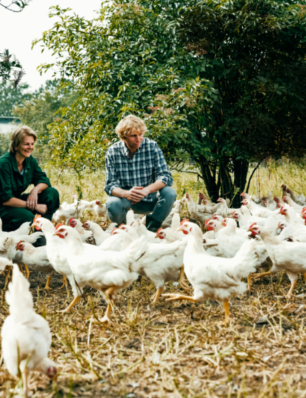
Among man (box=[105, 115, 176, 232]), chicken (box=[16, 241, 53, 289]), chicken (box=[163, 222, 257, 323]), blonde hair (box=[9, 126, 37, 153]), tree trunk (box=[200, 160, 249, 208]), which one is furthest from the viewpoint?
tree trunk (box=[200, 160, 249, 208])

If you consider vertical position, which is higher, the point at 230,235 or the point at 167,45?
the point at 167,45

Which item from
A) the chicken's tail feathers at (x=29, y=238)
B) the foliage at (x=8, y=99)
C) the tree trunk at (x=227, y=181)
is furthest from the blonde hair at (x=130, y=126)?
the foliage at (x=8, y=99)

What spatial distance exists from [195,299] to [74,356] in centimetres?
115

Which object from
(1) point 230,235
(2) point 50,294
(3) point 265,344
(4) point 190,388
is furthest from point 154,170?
(4) point 190,388

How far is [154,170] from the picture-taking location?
511cm

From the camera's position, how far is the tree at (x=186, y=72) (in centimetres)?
564

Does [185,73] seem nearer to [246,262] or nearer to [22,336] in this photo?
[246,262]

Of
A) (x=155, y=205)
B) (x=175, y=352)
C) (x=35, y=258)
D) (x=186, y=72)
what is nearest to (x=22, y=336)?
(x=175, y=352)

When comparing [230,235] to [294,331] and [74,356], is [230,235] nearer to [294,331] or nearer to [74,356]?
[294,331]

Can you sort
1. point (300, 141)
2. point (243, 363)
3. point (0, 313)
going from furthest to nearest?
point (300, 141) → point (0, 313) → point (243, 363)

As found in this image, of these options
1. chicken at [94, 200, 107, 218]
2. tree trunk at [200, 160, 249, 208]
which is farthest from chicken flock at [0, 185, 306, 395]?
tree trunk at [200, 160, 249, 208]

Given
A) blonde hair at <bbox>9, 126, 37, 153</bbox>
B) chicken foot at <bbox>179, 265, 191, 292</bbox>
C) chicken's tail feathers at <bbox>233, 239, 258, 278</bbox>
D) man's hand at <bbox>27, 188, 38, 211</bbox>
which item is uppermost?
blonde hair at <bbox>9, 126, 37, 153</bbox>

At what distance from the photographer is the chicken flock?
2.00 meters

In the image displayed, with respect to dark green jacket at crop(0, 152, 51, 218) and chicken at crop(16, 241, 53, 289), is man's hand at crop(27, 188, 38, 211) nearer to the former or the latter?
dark green jacket at crop(0, 152, 51, 218)
